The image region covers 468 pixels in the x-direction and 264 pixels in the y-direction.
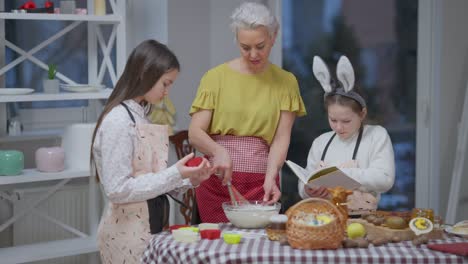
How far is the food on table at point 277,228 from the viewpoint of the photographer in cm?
266

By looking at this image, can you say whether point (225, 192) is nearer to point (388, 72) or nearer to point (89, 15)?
point (89, 15)

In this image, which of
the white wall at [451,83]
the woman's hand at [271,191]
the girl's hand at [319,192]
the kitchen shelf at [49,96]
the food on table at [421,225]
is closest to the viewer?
the food on table at [421,225]

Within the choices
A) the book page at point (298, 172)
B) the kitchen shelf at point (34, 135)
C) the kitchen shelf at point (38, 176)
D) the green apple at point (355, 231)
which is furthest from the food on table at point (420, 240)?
the kitchen shelf at point (34, 135)

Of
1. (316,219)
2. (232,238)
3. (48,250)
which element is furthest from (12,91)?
(316,219)

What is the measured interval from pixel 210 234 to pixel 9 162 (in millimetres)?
1514

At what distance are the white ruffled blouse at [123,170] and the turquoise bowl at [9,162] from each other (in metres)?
1.15

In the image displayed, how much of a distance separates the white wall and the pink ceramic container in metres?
2.32

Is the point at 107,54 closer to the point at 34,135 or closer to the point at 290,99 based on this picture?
the point at 34,135

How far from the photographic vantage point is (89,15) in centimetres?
405

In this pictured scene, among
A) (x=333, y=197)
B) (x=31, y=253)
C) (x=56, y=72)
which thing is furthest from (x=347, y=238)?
(x=56, y=72)

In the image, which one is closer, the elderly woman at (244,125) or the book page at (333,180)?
the book page at (333,180)

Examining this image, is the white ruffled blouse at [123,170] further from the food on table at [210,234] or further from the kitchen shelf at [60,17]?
the kitchen shelf at [60,17]

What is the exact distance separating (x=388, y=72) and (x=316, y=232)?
2775mm

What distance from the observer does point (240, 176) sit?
3.31 metres
